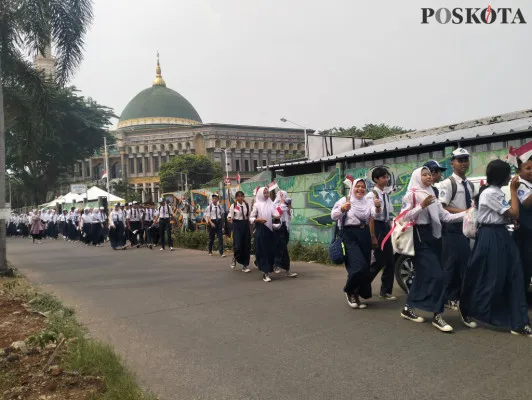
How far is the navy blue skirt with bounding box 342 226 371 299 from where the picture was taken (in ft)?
20.8

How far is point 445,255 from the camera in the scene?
589cm

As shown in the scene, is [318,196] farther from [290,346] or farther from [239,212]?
[290,346]

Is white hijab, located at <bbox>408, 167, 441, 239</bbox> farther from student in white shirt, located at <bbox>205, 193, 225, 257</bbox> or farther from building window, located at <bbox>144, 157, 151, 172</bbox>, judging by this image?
building window, located at <bbox>144, 157, 151, 172</bbox>

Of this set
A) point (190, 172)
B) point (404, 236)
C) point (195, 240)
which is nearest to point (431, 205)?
point (404, 236)

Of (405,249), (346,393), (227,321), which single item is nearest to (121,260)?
(227,321)

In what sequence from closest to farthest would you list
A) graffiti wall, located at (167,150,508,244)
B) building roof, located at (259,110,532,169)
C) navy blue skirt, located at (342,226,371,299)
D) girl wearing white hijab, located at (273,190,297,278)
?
navy blue skirt, located at (342,226,371,299) → girl wearing white hijab, located at (273,190,297,278) → graffiti wall, located at (167,150,508,244) → building roof, located at (259,110,532,169)

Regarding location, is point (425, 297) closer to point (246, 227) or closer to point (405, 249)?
point (405, 249)

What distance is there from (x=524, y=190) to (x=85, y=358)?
4665 millimetres

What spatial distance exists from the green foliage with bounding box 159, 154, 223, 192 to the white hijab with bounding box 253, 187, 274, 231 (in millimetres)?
57500

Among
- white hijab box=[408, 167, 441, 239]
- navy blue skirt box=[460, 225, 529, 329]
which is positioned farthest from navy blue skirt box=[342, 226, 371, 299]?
navy blue skirt box=[460, 225, 529, 329]

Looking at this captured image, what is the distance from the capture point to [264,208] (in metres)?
9.47

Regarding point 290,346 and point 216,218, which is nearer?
point 290,346

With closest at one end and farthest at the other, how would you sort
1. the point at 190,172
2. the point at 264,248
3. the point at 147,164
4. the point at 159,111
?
the point at 264,248, the point at 190,172, the point at 147,164, the point at 159,111

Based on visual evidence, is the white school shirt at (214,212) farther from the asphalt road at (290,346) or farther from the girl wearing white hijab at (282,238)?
the asphalt road at (290,346)
